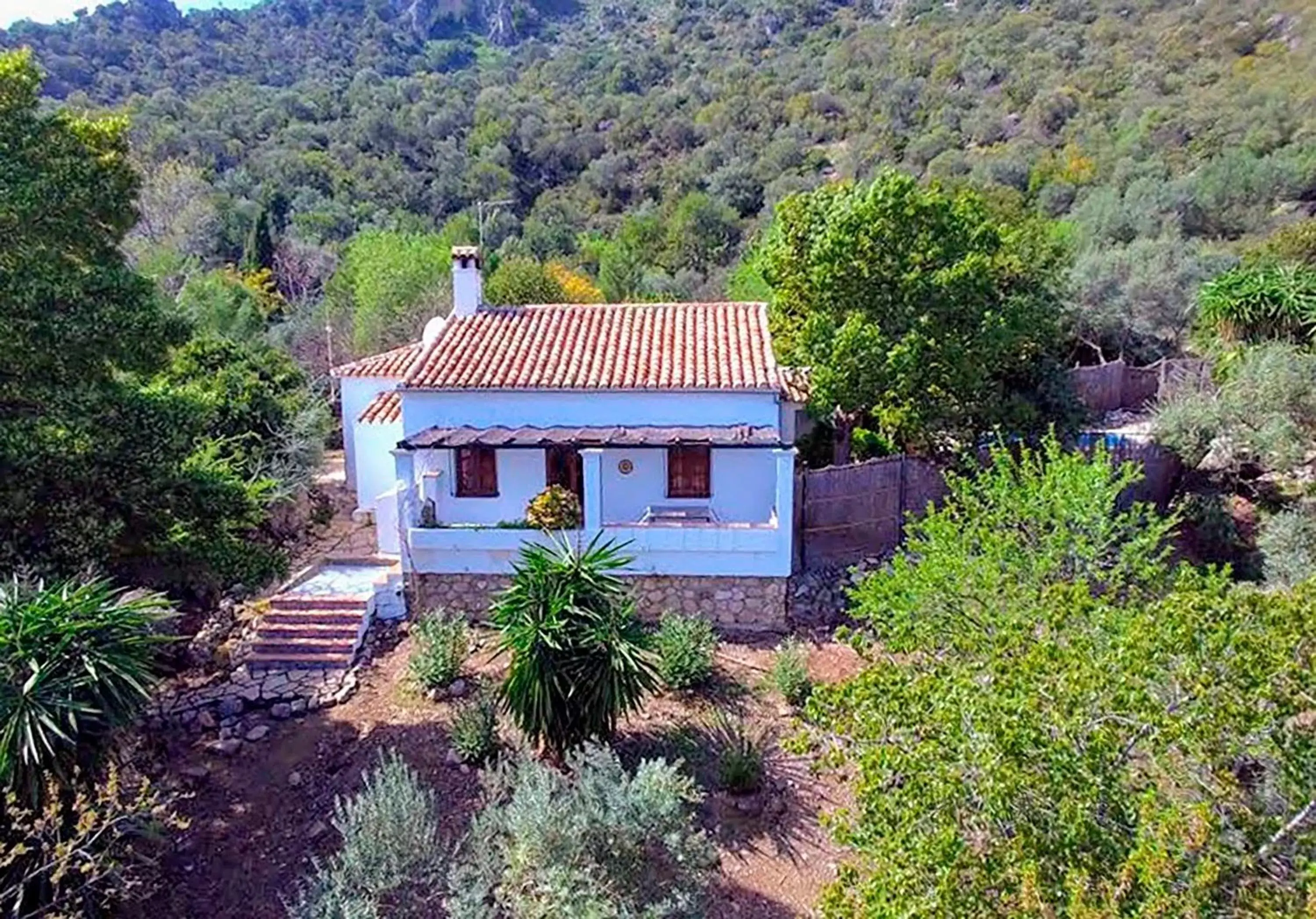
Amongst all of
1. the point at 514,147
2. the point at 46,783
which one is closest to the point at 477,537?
the point at 46,783

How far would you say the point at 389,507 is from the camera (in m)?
20.6

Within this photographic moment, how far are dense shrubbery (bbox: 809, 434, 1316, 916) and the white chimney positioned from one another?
16.9 meters

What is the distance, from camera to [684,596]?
60.6ft

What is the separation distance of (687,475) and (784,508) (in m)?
3.23

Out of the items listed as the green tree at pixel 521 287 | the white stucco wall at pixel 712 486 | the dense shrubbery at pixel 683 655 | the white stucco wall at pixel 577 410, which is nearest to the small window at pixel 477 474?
the white stucco wall at pixel 577 410

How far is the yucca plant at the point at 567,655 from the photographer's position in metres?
12.9

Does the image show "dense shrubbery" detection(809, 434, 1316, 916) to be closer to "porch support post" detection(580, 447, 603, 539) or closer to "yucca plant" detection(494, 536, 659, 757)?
"yucca plant" detection(494, 536, 659, 757)

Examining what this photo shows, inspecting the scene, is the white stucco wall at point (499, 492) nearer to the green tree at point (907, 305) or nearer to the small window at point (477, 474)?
the small window at point (477, 474)

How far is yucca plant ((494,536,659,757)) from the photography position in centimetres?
1291

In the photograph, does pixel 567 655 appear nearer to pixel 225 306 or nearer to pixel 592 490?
pixel 592 490

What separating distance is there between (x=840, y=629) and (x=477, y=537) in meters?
9.36

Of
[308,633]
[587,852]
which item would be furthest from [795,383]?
[587,852]

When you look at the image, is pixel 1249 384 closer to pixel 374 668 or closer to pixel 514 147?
pixel 374 668

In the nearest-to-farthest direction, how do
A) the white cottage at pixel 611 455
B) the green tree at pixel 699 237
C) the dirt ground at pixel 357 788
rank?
1. the dirt ground at pixel 357 788
2. the white cottage at pixel 611 455
3. the green tree at pixel 699 237
